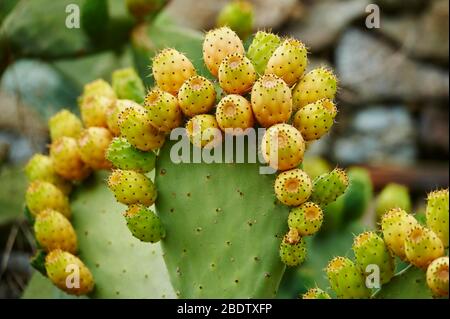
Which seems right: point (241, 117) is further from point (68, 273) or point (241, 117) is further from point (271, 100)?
point (68, 273)

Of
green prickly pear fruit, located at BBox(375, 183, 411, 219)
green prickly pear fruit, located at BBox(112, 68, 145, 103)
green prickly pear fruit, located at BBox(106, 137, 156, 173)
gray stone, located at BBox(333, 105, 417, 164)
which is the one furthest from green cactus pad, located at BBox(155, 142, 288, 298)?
gray stone, located at BBox(333, 105, 417, 164)

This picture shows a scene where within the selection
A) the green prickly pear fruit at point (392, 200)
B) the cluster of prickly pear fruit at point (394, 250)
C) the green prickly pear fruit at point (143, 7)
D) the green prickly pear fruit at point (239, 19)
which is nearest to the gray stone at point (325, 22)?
the green prickly pear fruit at point (239, 19)

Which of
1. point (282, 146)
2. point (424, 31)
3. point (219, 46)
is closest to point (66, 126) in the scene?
point (219, 46)

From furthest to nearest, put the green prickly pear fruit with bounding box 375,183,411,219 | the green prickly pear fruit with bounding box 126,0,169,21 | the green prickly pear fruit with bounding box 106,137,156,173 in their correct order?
1. the green prickly pear fruit with bounding box 126,0,169,21
2. the green prickly pear fruit with bounding box 375,183,411,219
3. the green prickly pear fruit with bounding box 106,137,156,173

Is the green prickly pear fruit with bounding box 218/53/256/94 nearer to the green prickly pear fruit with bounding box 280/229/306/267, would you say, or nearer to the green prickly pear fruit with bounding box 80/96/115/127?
the green prickly pear fruit with bounding box 280/229/306/267

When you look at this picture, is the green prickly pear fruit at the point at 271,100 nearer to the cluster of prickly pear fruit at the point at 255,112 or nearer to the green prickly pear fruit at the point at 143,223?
the cluster of prickly pear fruit at the point at 255,112

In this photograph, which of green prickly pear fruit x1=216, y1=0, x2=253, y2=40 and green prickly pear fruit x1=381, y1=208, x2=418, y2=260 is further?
green prickly pear fruit x1=216, y1=0, x2=253, y2=40
